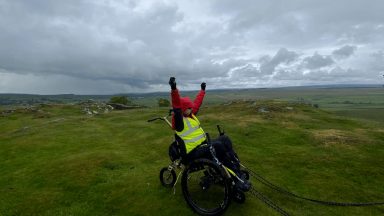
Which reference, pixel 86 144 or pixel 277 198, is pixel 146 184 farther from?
pixel 86 144

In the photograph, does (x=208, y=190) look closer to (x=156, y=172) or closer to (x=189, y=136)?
(x=189, y=136)

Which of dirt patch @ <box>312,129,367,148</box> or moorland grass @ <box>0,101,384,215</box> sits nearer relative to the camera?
moorland grass @ <box>0,101,384,215</box>

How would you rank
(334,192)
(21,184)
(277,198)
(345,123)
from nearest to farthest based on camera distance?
1. (277,198)
2. (334,192)
3. (21,184)
4. (345,123)

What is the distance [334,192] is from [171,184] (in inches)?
340

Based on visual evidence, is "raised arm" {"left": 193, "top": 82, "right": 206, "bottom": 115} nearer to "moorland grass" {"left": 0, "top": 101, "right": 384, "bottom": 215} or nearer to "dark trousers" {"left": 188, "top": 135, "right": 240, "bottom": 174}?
"dark trousers" {"left": 188, "top": 135, "right": 240, "bottom": 174}

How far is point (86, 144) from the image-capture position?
105 ft

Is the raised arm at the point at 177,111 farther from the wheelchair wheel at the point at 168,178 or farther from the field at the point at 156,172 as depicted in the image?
the field at the point at 156,172

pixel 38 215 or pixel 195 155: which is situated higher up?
pixel 195 155

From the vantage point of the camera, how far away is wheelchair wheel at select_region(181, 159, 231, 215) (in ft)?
39.2

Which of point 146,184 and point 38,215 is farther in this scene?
point 146,184

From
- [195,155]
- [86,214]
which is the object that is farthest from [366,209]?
[86,214]

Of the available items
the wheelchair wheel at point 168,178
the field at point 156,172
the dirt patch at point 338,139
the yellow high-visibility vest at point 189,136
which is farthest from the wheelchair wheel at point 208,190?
the dirt patch at point 338,139

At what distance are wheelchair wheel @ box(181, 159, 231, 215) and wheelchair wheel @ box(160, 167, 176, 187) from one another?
4.31 ft

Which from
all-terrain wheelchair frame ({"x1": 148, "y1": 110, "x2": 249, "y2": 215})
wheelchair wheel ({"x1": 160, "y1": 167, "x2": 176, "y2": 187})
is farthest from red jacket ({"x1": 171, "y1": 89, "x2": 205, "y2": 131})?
wheelchair wheel ({"x1": 160, "y1": 167, "x2": 176, "y2": 187})
